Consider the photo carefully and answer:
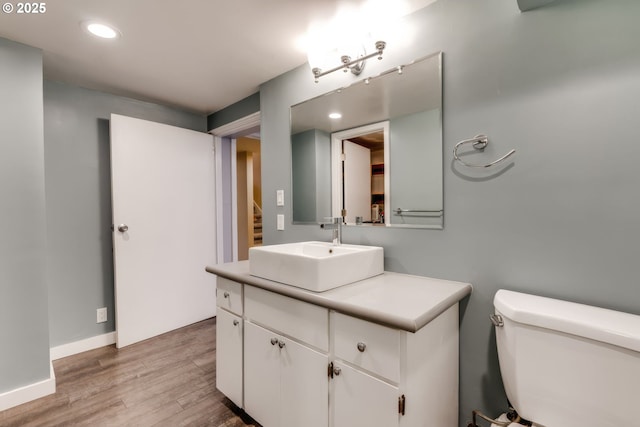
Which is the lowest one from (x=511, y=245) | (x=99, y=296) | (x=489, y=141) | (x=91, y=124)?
(x=99, y=296)

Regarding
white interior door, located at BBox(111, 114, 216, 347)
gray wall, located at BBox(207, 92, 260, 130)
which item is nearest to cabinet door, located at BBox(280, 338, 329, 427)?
white interior door, located at BBox(111, 114, 216, 347)

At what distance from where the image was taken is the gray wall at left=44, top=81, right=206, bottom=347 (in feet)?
6.93

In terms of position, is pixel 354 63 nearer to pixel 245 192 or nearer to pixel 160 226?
pixel 160 226

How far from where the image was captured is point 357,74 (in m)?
1.60

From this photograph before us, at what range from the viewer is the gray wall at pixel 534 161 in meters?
0.94

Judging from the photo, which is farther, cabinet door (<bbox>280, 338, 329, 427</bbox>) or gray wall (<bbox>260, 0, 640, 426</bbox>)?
cabinet door (<bbox>280, 338, 329, 427</bbox>)

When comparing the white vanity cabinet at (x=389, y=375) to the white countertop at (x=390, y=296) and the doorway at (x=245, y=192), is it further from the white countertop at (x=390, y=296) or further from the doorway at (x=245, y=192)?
the doorway at (x=245, y=192)

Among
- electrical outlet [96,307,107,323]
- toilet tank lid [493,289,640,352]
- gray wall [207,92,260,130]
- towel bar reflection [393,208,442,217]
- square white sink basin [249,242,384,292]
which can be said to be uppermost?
gray wall [207,92,260,130]

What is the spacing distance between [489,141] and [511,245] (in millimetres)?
441

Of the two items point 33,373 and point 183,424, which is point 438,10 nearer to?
point 183,424

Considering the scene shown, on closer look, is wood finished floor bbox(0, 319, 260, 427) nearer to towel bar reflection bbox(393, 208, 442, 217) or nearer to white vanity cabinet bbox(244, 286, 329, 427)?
white vanity cabinet bbox(244, 286, 329, 427)

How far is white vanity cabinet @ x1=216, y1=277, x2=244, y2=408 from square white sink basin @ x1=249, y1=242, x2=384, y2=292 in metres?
0.24

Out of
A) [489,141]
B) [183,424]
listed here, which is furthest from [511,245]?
[183,424]

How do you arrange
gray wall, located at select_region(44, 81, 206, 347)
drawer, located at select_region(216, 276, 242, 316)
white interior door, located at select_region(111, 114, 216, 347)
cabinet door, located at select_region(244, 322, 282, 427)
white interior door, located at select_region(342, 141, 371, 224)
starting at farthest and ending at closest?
white interior door, located at select_region(111, 114, 216, 347), gray wall, located at select_region(44, 81, 206, 347), white interior door, located at select_region(342, 141, 371, 224), drawer, located at select_region(216, 276, 242, 316), cabinet door, located at select_region(244, 322, 282, 427)
